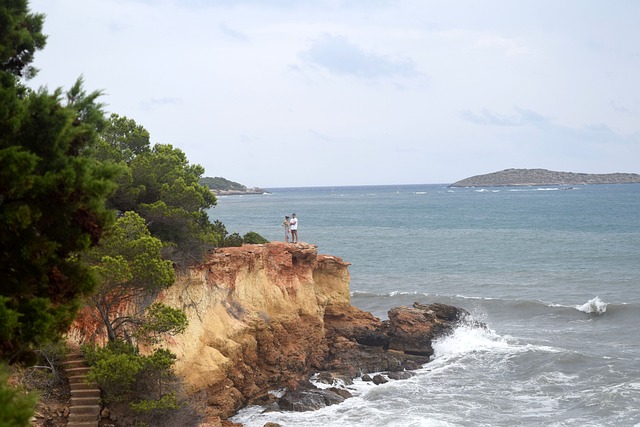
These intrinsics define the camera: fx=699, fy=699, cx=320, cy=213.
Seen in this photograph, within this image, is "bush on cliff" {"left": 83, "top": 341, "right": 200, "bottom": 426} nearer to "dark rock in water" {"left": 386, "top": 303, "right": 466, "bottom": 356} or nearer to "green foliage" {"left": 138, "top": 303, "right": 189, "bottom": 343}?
"green foliage" {"left": 138, "top": 303, "right": 189, "bottom": 343}

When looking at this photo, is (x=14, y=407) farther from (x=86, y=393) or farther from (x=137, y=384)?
(x=137, y=384)

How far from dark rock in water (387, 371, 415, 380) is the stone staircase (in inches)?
549

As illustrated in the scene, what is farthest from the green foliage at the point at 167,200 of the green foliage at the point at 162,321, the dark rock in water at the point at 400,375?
the dark rock in water at the point at 400,375

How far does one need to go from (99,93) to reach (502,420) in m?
18.0

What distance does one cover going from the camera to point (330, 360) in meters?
29.6

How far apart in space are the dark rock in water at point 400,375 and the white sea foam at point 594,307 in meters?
15.7

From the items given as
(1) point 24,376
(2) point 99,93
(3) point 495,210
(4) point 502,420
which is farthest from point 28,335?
(3) point 495,210

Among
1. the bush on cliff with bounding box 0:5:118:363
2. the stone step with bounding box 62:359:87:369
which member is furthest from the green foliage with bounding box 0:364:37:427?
the stone step with bounding box 62:359:87:369

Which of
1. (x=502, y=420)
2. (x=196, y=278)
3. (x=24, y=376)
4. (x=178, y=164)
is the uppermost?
(x=178, y=164)

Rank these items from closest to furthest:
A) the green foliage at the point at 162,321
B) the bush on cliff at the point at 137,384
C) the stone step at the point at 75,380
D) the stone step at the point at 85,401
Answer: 1. the bush on cliff at the point at 137,384
2. the stone step at the point at 85,401
3. the stone step at the point at 75,380
4. the green foliage at the point at 162,321

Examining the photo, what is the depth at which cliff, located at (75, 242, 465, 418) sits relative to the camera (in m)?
23.1

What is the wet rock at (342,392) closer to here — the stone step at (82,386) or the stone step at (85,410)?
the stone step at (82,386)

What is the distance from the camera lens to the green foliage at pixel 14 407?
662 centimetres

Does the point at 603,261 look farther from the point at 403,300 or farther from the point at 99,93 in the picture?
the point at 99,93
